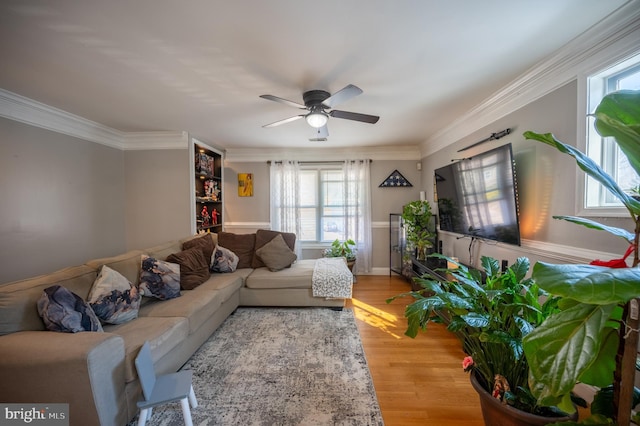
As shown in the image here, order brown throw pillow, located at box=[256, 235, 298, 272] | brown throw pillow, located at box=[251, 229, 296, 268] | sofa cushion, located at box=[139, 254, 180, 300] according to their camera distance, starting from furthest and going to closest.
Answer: brown throw pillow, located at box=[251, 229, 296, 268]
brown throw pillow, located at box=[256, 235, 298, 272]
sofa cushion, located at box=[139, 254, 180, 300]

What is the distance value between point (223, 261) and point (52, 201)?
193 cm

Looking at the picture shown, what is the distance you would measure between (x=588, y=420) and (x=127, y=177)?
498cm

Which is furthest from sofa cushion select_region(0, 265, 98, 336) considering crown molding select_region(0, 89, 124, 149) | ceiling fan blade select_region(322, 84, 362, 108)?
ceiling fan blade select_region(322, 84, 362, 108)

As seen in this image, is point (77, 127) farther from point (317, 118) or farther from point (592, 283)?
point (592, 283)

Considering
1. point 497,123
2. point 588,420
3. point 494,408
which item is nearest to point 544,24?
point 497,123

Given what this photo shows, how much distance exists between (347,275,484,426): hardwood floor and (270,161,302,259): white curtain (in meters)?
2.22

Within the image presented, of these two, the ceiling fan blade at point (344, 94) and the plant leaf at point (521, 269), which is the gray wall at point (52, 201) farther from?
the plant leaf at point (521, 269)

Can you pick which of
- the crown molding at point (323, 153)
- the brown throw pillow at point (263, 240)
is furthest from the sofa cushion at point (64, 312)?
the crown molding at point (323, 153)

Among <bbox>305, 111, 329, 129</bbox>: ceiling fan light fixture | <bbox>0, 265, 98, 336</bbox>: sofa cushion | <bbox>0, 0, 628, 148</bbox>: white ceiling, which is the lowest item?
<bbox>0, 265, 98, 336</bbox>: sofa cushion

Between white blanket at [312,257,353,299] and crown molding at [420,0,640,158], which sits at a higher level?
crown molding at [420,0,640,158]

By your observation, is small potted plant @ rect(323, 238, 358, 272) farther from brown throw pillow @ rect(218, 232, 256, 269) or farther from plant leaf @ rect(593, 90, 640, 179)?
plant leaf @ rect(593, 90, 640, 179)

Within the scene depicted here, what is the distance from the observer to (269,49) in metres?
1.70

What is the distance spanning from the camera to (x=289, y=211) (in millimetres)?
4766

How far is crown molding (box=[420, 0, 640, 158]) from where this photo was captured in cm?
139
